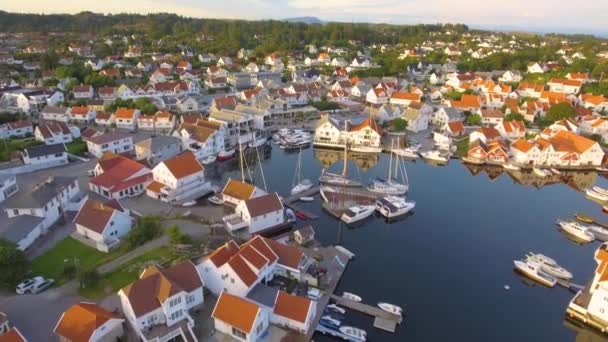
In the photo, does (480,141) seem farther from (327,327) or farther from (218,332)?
(218,332)

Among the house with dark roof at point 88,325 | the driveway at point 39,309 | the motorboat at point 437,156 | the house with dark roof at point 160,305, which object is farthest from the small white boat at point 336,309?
the motorboat at point 437,156

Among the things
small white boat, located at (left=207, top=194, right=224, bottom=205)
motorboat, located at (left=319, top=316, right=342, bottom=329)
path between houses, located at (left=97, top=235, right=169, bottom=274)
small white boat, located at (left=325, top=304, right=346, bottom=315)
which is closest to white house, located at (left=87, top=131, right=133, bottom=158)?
small white boat, located at (left=207, top=194, right=224, bottom=205)

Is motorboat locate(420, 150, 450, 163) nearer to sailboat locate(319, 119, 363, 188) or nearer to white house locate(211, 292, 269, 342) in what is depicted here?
sailboat locate(319, 119, 363, 188)

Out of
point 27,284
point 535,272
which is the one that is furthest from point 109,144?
point 535,272

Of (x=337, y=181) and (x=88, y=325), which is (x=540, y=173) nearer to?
(x=337, y=181)

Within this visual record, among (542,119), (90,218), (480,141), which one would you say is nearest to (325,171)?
(480,141)
